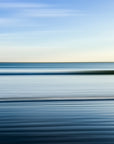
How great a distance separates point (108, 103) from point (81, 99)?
954mm

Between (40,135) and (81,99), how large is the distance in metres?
4.48

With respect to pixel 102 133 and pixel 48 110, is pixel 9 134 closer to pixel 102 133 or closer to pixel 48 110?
pixel 102 133

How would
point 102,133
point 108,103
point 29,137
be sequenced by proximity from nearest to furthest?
1. point 29,137
2. point 102,133
3. point 108,103

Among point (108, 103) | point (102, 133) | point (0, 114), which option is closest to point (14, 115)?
point (0, 114)

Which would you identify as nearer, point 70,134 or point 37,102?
point 70,134

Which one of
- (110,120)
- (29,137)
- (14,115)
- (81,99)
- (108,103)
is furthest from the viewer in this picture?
(81,99)

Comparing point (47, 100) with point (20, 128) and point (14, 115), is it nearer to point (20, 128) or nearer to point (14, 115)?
point (14, 115)

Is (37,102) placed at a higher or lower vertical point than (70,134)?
higher

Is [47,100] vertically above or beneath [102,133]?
above

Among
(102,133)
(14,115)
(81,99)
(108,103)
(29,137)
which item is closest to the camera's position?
(29,137)

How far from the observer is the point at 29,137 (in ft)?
14.7

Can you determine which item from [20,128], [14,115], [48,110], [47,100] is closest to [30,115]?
[14,115]

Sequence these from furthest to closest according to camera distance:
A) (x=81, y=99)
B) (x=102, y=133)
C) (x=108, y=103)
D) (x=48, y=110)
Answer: (x=81, y=99)
(x=108, y=103)
(x=48, y=110)
(x=102, y=133)

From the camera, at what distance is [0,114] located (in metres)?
6.38
